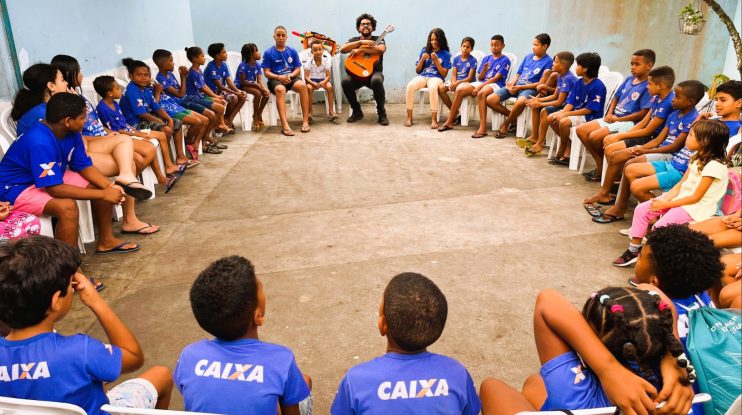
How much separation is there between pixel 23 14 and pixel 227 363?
355 cm

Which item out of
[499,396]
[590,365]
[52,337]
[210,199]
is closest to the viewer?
[590,365]

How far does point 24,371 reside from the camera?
4.51 ft

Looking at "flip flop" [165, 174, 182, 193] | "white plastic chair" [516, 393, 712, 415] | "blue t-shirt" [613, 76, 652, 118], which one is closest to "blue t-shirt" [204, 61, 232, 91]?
"flip flop" [165, 174, 182, 193]

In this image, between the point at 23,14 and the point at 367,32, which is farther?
the point at 367,32

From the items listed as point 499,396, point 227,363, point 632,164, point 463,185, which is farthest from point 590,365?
point 463,185

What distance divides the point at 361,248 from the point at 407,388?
2045 mm

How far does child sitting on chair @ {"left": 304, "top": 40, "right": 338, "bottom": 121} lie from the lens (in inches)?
267

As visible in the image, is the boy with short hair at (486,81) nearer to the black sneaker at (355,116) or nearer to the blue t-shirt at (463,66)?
the blue t-shirt at (463,66)

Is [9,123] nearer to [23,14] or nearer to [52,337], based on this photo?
[23,14]

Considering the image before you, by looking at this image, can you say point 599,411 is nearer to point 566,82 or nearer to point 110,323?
point 110,323

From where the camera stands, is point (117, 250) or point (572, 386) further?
point (117, 250)

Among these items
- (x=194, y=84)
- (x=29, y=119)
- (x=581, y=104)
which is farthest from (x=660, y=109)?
(x=194, y=84)

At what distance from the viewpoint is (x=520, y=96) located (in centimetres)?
596

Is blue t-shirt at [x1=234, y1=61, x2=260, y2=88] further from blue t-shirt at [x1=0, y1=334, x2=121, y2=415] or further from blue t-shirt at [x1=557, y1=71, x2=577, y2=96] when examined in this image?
blue t-shirt at [x1=0, y1=334, x2=121, y2=415]
